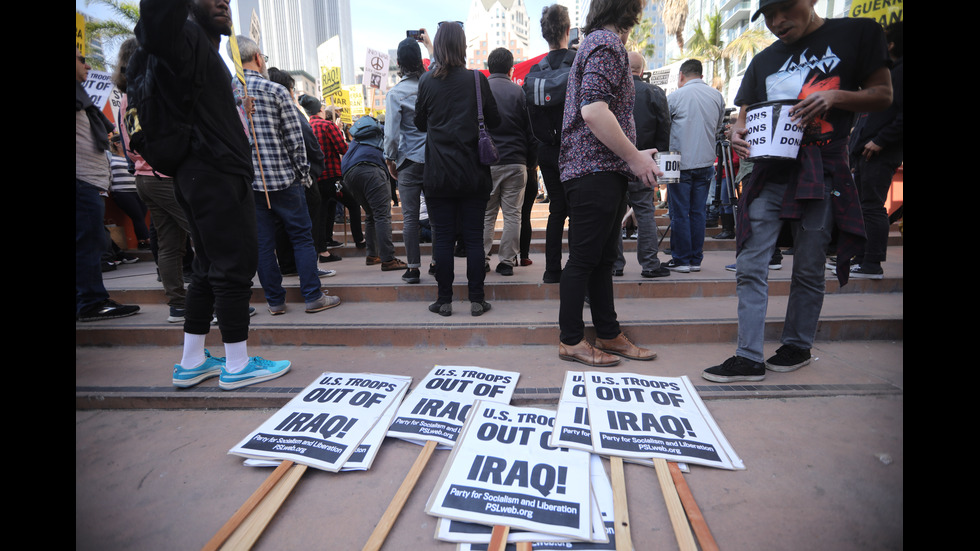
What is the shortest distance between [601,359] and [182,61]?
93.6 inches

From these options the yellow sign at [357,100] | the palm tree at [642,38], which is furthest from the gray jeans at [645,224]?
the palm tree at [642,38]

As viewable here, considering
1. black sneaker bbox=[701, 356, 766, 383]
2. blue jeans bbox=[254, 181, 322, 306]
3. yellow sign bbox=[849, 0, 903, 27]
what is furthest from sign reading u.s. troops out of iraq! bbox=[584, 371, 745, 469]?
blue jeans bbox=[254, 181, 322, 306]

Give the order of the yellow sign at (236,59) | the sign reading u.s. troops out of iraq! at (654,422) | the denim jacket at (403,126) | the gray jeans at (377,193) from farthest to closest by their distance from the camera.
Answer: the gray jeans at (377,193)
the denim jacket at (403,126)
the yellow sign at (236,59)
the sign reading u.s. troops out of iraq! at (654,422)

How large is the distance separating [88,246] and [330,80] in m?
8.59

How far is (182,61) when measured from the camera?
1.84 metres

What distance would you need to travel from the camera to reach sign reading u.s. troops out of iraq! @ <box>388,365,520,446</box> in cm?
183

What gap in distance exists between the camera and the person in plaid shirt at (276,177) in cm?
308

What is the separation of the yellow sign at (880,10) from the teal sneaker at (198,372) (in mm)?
3721

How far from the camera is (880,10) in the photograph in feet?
7.72

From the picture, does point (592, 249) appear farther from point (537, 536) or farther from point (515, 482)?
point (537, 536)

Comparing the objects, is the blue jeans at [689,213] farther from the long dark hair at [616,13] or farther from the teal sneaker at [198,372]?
the teal sneaker at [198,372]
